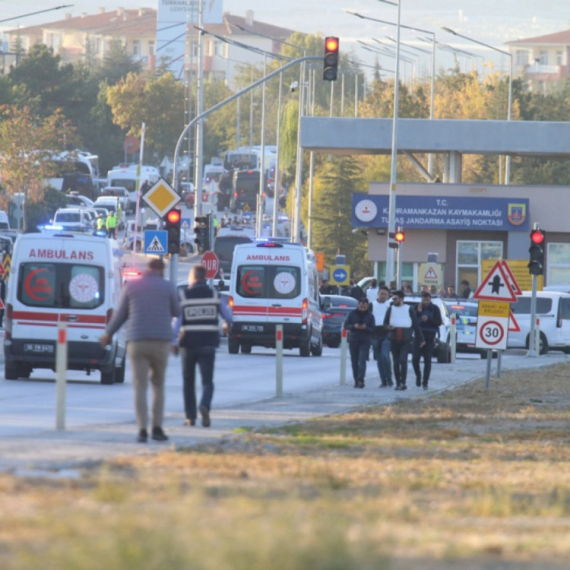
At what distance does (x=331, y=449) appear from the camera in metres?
14.3

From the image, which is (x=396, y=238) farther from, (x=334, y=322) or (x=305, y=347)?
(x=305, y=347)

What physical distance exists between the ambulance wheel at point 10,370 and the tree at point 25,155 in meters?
66.6

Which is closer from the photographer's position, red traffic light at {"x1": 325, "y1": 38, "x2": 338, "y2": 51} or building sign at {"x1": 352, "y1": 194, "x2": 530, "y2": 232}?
red traffic light at {"x1": 325, "y1": 38, "x2": 338, "y2": 51}

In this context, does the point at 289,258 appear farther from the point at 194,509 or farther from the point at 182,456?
the point at 194,509

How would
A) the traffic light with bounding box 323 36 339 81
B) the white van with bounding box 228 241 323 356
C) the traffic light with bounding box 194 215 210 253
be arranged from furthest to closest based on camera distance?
1. the traffic light with bounding box 194 215 210 253
2. the white van with bounding box 228 241 323 356
3. the traffic light with bounding box 323 36 339 81

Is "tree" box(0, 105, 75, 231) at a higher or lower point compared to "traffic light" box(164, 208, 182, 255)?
higher

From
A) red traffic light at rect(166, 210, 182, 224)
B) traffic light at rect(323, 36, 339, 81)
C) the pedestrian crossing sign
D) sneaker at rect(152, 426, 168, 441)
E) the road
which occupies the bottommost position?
the road

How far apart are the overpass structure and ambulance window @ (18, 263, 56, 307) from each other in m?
41.5

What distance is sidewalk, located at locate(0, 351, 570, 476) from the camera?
12.6 meters

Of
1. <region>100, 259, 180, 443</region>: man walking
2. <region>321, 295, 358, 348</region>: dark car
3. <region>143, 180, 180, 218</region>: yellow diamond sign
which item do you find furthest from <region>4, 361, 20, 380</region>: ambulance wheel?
<region>321, 295, 358, 348</region>: dark car

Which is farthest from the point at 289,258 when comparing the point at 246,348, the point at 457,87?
the point at 457,87

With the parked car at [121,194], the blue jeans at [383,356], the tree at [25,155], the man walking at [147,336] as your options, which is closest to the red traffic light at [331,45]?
the blue jeans at [383,356]

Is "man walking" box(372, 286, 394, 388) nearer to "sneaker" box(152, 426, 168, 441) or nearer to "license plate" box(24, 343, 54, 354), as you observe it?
"license plate" box(24, 343, 54, 354)

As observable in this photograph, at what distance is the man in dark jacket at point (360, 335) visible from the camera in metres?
25.5
